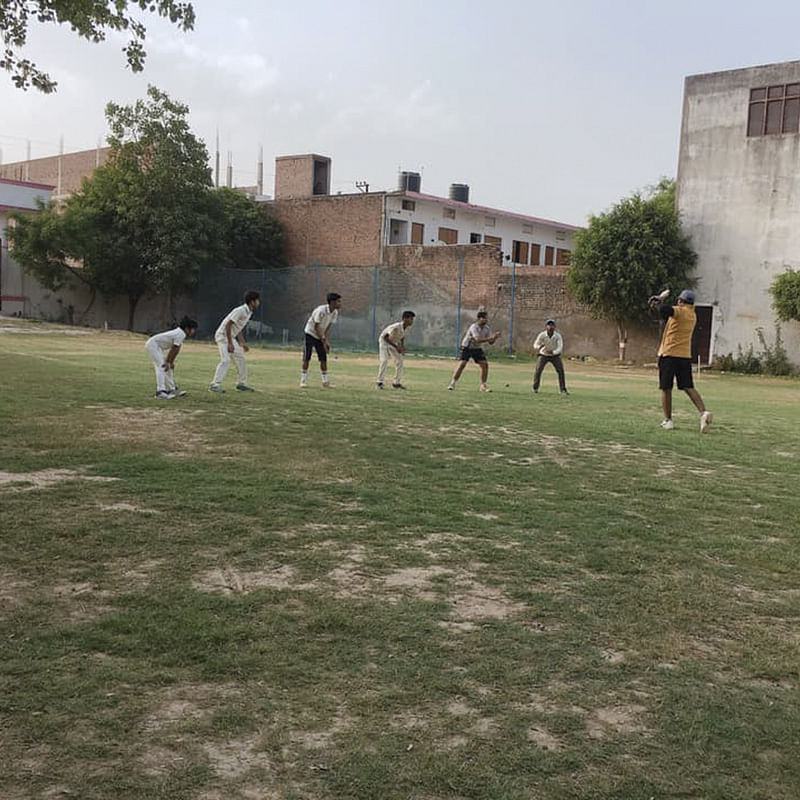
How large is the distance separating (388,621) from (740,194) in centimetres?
3089

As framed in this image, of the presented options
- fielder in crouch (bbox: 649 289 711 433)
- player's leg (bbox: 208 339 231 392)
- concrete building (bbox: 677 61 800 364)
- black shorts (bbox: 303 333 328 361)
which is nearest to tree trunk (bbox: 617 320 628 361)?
concrete building (bbox: 677 61 800 364)

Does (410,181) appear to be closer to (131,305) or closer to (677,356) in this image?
(131,305)

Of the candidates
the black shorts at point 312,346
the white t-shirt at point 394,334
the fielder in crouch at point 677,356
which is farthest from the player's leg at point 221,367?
the fielder in crouch at point 677,356

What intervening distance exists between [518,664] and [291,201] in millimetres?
44609

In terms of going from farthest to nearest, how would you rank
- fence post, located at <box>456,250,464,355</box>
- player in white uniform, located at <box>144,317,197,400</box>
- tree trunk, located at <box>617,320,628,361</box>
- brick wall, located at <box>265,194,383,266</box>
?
1. brick wall, located at <box>265,194,383,266</box>
2. fence post, located at <box>456,250,464,355</box>
3. tree trunk, located at <box>617,320,628,361</box>
4. player in white uniform, located at <box>144,317,197,400</box>

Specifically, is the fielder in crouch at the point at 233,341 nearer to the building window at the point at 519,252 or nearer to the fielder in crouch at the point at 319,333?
the fielder in crouch at the point at 319,333

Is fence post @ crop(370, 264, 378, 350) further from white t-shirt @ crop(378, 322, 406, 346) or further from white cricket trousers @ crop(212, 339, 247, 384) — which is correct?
white cricket trousers @ crop(212, 339, 247, 384)

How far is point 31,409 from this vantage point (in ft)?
34.7

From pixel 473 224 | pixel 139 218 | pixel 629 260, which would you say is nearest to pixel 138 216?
Answer: pixel 139 218

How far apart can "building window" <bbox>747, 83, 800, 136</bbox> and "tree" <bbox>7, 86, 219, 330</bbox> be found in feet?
77.4

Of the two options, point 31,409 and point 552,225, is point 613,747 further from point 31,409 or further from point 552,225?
point 552,225

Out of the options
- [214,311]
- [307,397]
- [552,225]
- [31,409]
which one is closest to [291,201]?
[214,311]

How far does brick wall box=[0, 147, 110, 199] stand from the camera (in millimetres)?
60500

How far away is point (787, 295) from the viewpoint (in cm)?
2923
